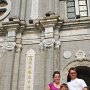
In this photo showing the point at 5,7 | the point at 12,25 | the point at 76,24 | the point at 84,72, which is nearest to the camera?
the point at 84,72

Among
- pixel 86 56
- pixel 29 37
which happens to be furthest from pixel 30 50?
pixel 86 56

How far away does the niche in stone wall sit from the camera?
12.2 metres

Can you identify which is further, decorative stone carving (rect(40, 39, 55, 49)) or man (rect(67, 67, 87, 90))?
decorative stone carving (rect(40, 39, 55, 49))

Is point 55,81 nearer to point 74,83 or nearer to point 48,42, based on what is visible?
point 74,83

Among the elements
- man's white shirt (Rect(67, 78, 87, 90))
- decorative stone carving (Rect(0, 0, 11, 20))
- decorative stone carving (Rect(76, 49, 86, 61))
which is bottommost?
man's white shirt (Rect(67, 78, 87, 90))

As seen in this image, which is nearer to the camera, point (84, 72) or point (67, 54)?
point (67, 54)

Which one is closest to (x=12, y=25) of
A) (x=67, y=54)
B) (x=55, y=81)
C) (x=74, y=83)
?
(x=67, y=54)

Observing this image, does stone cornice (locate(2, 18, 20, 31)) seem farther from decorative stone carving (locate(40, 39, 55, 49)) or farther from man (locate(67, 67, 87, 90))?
man (locate(67, 67, 87, 90))

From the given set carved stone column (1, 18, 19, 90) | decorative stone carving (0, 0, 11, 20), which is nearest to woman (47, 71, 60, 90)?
carved stone column (1, 18, 19, 90)

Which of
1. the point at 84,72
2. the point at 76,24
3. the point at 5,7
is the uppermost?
the point at 5,7

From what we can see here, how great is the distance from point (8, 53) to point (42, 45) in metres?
1.67

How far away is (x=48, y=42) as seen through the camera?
12.7 m

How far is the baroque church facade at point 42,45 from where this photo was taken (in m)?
12.3

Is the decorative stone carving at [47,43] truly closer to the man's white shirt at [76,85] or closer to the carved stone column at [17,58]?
the carved stone column at [17,58]
